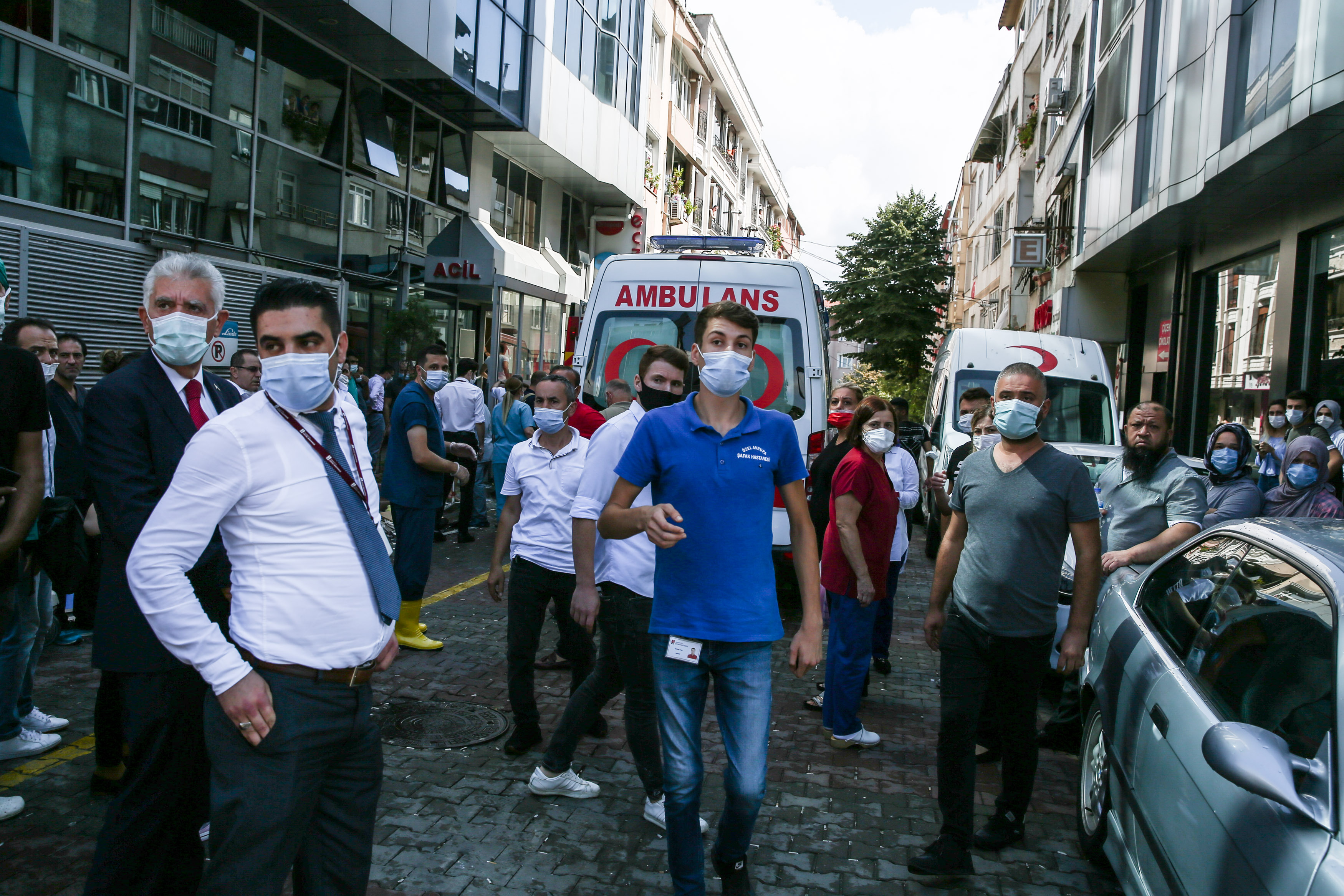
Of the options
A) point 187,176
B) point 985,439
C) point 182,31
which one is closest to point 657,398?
point 985,439

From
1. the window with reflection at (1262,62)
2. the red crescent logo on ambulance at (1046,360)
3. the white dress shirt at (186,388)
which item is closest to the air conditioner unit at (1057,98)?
the window with reflection at (1262,62)

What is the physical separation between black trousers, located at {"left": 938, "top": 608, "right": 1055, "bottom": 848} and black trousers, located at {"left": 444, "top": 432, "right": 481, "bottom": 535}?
24.2 ft

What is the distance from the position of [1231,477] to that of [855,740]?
318 cm

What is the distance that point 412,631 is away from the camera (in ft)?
21.7

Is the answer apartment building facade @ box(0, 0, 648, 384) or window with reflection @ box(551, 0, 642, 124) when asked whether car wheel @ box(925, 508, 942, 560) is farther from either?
window with reflection @ box(551, 0, 642, 124)

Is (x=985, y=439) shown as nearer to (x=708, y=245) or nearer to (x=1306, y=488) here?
(x=1306, y=488)

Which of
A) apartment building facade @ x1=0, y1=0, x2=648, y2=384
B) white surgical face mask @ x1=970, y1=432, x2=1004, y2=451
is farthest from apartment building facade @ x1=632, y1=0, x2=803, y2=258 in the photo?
white surgical face mask @ x1=970, y1=432, x2=1004, y2=451

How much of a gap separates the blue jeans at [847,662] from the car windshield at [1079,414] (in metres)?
6.86

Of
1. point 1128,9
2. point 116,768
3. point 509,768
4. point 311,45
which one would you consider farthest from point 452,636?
point 1128,9

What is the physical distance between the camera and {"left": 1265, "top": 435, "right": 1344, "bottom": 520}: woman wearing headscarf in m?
7.72

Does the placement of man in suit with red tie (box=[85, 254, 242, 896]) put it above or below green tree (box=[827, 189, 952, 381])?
below

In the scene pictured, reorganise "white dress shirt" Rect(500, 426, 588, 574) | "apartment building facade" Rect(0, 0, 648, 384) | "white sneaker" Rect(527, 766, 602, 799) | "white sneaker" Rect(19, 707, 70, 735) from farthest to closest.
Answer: "apartment building facade" Rect(0, 0, 648, 384), "white dress shirt" Rect(500, 426, 588, 574), "white sneaker" Rect(19, 707, 70, 735), "white sneaker" Rect(527, 766, 602, 799)

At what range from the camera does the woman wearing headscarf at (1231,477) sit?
631 centimetres

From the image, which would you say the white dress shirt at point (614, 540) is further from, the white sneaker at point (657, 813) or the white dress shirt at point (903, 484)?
the white dress shirt at point (903, 484)
